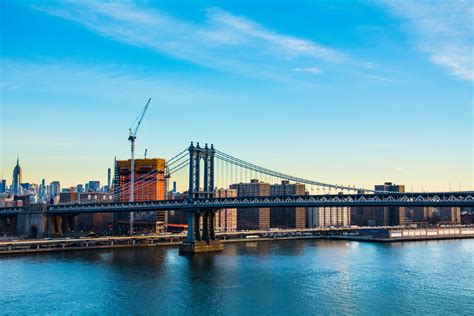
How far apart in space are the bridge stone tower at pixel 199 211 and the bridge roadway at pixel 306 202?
162cm

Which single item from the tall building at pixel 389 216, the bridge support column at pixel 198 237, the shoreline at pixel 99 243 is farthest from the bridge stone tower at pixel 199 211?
the tall building at pixel 389 216

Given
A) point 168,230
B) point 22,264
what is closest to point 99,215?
point 168,230

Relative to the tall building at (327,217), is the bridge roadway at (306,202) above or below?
above

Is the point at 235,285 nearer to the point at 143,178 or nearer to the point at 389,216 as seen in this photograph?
the point at 143,178

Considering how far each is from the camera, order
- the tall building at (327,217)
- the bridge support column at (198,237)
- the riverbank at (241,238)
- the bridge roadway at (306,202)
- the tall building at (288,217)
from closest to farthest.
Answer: the bridge roadway at (306,202)
the bridge support column at (198,237)
the riverbank at (241,238)
the tall building at (288,217)
the tall building at (327,217)

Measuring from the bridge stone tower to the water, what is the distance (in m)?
6.01

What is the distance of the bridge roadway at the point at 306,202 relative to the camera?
64.4 meters

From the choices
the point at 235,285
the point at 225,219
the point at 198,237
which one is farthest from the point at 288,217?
the point at 235,285

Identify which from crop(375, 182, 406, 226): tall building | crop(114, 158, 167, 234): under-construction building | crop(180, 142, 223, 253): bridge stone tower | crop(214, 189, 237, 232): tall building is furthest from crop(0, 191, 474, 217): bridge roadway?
crop(375, 182, 406, 226): tall building

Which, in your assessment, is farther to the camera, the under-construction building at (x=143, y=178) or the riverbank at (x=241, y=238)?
the under-construction building at (x=143, y=178)

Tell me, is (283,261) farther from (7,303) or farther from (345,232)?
(345,232)

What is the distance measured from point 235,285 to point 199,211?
1269 inches

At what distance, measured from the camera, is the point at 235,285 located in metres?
48.3

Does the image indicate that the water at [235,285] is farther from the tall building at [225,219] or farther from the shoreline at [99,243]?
the tall building at [225,219]
